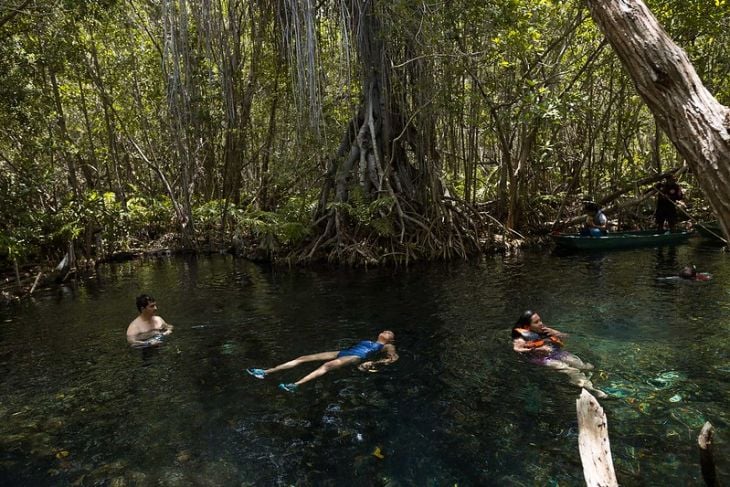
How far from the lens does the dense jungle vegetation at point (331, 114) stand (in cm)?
1112

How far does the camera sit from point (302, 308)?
402 inches

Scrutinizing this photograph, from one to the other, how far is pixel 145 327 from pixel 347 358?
10.8 feet

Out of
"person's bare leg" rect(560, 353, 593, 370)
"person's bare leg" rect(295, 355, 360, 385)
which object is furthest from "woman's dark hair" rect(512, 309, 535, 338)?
"person's bare leg" rect(295, 355, 360, 385)

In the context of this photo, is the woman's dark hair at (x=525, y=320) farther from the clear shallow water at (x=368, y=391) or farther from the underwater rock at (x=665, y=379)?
the underwater rock at (x=665, y=379)

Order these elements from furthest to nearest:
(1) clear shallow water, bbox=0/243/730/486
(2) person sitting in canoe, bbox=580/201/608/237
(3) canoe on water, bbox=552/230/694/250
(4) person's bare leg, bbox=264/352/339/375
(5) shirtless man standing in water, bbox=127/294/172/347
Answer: (2) person sitting in canoe, bbox=580/201/608/237
(3) canoe on water, bbox=552/230/694/250
(5) shirtless man standing in water, bbox=127/294/172/347
(4) person's bare leg, bbox=264/352/339/375
(1) clear shallow water, bbox=0/243/730/486

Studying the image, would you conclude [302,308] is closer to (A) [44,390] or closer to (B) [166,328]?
(B) [166,328]

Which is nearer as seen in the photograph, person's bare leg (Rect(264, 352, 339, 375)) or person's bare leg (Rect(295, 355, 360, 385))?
person's bare leg (Rect(295, 355, 360, 385))

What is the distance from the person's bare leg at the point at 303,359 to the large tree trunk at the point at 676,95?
5.10 metres

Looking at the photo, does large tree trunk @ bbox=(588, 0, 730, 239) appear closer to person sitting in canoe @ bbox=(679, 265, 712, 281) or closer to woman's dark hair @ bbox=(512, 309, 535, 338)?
woman's dark hair @ bbox=(512, 309, 535, 338)

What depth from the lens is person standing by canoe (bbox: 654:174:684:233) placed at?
16406mm

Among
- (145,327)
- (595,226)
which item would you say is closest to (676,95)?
(145,327)

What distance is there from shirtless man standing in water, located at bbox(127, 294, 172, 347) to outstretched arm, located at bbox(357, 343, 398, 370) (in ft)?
10.8

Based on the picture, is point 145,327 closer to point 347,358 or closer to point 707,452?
point 347,358

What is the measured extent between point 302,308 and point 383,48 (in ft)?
22.8
